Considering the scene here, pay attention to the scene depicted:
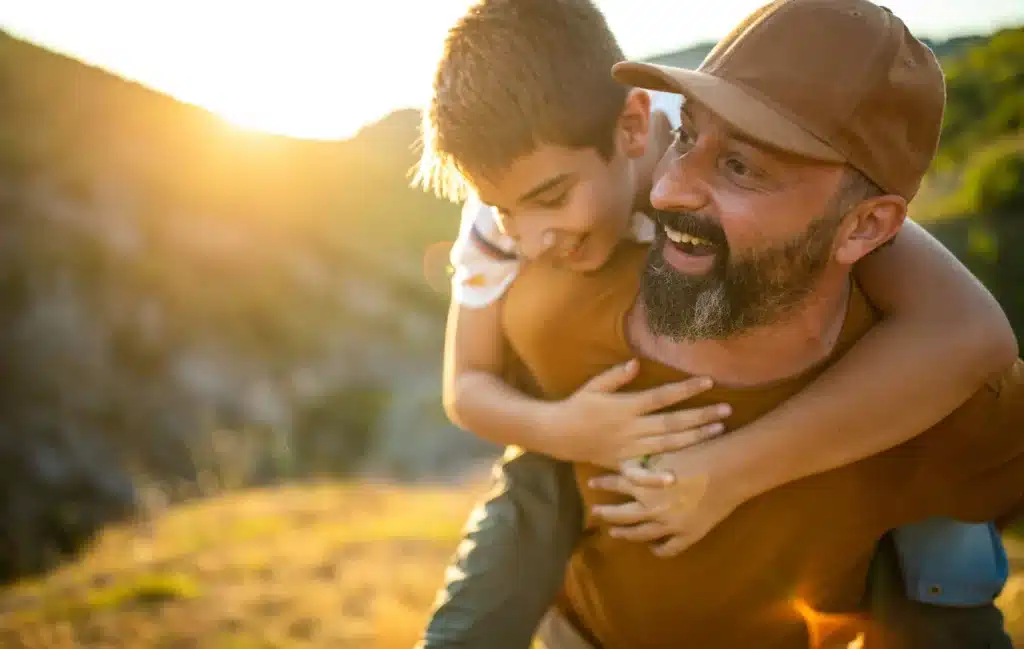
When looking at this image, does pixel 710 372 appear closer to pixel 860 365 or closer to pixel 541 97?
pixel 860 365

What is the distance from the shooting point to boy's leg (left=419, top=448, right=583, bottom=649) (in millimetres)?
1590

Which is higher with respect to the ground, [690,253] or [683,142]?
[683,142]

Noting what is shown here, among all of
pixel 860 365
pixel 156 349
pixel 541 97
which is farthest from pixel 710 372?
pixel 156 349

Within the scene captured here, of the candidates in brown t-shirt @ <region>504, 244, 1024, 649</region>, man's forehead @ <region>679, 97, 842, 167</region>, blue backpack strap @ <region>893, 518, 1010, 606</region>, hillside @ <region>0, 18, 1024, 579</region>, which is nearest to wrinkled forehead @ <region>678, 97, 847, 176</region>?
man's forehead @ <region>679, 97, 842, 167</region>

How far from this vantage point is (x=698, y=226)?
1.37 meters

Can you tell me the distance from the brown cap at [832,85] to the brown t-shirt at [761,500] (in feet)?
0.94

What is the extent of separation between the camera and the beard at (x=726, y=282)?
137 centimetres

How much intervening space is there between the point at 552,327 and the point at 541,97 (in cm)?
47

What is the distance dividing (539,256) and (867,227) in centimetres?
58

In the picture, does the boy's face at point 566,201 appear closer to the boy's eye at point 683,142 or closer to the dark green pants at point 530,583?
the boy's eye at point 683,142

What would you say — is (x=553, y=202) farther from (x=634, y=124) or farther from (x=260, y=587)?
(x=260, y=587)

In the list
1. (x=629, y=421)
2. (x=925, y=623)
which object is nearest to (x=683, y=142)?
(x=629, y=421)

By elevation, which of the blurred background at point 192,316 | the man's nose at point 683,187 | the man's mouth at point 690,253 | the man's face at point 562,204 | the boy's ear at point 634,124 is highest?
the blurred background at point 192,316

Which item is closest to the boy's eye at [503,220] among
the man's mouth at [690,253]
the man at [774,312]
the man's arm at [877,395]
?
the man at [774,312]
